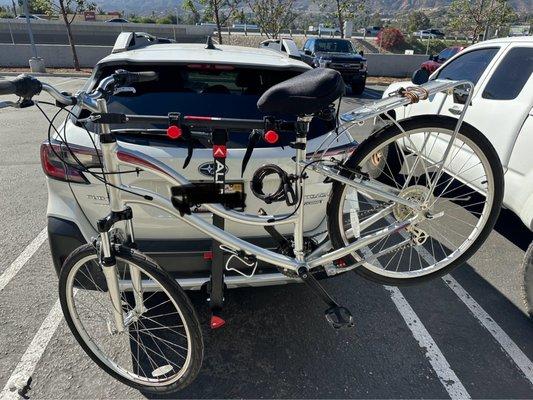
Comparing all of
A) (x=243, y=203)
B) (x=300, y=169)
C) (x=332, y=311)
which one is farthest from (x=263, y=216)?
(x=332, y=311)

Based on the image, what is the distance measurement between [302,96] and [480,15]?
74.6 ft

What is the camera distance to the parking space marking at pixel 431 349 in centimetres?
226

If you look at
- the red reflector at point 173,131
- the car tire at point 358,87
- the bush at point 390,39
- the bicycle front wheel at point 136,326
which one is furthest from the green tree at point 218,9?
the red reflector at point 173,131

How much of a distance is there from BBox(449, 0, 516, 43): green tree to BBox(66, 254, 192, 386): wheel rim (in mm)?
22338

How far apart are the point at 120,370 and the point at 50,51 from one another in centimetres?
1983

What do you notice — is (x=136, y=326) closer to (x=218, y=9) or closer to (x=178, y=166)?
(x=178, y=166)

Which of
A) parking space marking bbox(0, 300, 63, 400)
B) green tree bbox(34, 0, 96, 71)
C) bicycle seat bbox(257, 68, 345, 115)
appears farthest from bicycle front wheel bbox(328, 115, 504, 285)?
green tree bbox(34, 0, 96, 71)

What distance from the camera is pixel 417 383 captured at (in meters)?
2.29

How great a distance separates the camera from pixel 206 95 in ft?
8.54

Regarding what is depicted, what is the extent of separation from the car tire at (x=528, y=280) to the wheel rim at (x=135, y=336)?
2.27m

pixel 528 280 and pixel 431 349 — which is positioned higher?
pixel 528 280

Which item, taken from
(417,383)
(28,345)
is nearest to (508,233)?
(417,383)

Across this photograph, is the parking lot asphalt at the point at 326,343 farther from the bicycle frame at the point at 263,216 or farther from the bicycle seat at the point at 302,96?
the bicycle seat at the point at 302,96

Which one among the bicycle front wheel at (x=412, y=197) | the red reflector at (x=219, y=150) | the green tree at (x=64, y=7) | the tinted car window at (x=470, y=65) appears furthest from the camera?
the green tree at (x=64, y=7)
